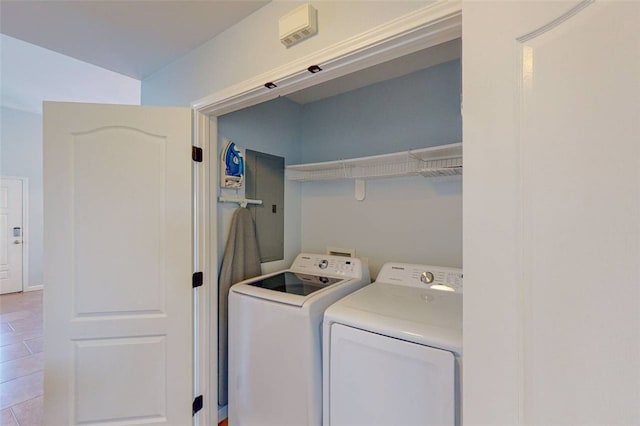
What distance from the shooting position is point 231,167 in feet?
6.43

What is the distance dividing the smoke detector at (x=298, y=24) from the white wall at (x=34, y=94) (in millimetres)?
2205

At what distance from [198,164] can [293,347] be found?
1186 mm

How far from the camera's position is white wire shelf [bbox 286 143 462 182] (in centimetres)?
172

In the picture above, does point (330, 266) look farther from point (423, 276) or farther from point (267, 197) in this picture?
point (267, 197)

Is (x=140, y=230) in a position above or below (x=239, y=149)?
below

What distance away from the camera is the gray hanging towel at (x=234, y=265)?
6.16ft

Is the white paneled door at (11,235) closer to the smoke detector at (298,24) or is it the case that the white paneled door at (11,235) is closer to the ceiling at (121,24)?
the ceiling at (121,24)

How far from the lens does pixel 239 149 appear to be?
81.4 inches

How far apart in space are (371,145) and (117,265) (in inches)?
76.5

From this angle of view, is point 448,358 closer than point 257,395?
Yes

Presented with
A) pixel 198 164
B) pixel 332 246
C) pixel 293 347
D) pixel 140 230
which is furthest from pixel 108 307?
pixel 332 246
